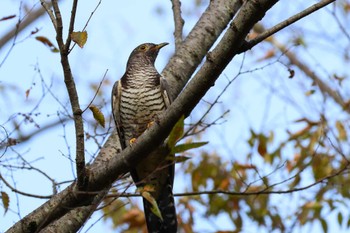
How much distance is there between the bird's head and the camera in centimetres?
535

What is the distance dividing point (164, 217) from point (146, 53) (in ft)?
5.55

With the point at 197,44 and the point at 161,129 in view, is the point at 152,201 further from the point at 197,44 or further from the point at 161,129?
the point at 197,44

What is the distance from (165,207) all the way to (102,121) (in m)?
1.52

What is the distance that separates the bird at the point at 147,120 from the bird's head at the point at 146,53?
18.9 inches

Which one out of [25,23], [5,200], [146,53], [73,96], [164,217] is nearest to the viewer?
[73,96]

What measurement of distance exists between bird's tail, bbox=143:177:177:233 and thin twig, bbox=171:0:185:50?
49.2 inches

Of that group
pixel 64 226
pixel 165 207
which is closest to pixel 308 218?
pixel 165 207

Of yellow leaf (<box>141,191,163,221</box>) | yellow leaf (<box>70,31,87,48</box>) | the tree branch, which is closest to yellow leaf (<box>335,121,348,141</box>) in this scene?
yellow leaf (<box>141,191,163,221</box>)

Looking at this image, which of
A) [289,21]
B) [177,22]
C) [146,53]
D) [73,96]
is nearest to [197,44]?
[177,22]

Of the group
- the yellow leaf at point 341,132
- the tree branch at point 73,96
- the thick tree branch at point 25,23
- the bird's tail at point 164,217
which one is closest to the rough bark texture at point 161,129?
the tree branch at point 73,96

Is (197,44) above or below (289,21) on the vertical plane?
above

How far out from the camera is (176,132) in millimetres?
2799

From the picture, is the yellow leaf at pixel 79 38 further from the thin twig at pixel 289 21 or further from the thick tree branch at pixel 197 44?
the thick tree branch at pixel 197 44

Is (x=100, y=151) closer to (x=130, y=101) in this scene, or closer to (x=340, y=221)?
(x=130, y=101)
